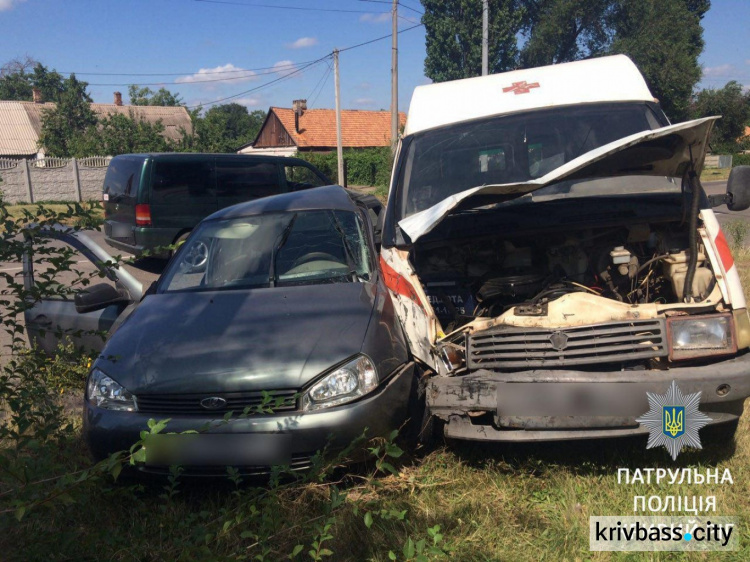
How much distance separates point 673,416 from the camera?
3402mm

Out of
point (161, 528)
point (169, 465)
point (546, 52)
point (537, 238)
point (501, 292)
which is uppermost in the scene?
point (546, 52)

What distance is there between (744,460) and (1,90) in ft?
283

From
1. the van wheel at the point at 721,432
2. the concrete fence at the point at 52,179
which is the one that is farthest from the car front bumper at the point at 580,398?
the concrete fence at the point at 52,179

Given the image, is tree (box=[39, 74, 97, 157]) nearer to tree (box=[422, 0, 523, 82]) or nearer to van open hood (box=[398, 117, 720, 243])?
tree (box=[422, 0, 523, 82])

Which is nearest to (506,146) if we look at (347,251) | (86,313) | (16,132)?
(347,251)

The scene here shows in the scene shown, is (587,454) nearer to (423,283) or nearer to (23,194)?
(423,283)

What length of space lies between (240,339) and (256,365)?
30 cm

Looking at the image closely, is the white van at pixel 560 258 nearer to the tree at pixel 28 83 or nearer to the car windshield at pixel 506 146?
the car windshield at pixel 506 146

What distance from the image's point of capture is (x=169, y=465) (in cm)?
337

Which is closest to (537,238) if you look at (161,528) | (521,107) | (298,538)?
(521,107)

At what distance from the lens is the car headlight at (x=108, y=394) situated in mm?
3598

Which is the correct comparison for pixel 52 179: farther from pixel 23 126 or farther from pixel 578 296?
pixel 578 296

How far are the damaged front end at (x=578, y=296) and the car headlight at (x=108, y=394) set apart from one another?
5.38 ft

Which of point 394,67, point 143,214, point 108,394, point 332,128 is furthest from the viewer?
point 332,128
